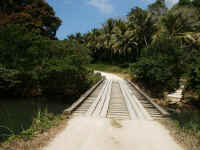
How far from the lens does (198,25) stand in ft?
66.0

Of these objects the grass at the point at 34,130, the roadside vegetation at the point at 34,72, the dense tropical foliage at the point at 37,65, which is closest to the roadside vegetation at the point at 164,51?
the dense tropical foliage at the point at 37,65

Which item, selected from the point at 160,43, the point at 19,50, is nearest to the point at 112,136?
the point at 19,50

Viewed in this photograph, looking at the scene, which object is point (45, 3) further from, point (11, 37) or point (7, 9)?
point (11, 37)

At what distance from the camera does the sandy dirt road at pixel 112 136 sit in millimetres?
2910

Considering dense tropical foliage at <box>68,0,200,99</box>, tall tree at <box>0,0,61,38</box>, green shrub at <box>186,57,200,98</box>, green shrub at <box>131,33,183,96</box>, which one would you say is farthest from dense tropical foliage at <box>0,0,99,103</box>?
tall tree at <box>0,0,61,38</box>

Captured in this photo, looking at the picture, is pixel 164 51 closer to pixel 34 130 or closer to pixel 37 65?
pixel 37 65

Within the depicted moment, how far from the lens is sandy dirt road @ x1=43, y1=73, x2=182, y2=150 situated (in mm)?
2910

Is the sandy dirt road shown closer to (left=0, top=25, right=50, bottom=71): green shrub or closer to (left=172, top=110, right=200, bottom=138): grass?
(left=172, top=110, right=200, bottom=138): grass

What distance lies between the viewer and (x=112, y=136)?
3320mm

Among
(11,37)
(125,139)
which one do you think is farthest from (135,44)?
(125,139)

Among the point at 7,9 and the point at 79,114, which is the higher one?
the point at 7,9

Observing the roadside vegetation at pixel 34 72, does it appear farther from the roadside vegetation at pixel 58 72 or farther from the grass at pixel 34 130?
the grass at pixel 34 130

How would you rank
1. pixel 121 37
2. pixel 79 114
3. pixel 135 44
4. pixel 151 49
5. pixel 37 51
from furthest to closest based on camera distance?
pixel 121 37 < pixel 135 44 < pixel 151 49 < pixel 37 51 < pixel 79 114

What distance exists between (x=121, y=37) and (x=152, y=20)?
26.6 ft
